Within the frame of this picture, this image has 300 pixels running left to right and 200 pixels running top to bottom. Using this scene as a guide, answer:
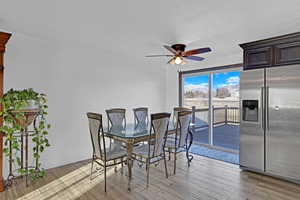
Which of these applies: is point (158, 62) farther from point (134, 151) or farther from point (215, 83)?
point (134, 151)

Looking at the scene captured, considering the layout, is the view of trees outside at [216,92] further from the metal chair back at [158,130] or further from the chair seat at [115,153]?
the chair seat at [115,153]

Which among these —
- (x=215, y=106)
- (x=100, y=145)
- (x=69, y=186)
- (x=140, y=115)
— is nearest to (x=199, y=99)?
(x=215, y=106)

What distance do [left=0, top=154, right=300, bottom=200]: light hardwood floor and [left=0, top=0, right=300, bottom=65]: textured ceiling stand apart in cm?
245

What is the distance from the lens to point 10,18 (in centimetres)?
246

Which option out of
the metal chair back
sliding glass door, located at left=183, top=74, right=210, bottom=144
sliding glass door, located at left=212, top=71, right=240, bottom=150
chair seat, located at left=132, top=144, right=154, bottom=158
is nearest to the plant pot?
chair seat, located at left=132, top=144, right=154, bottom=158

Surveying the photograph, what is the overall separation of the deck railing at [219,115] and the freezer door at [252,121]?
4.08 ft

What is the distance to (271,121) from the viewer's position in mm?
3035

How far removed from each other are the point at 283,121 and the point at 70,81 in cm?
392

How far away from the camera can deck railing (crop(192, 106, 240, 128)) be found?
15.3 feet

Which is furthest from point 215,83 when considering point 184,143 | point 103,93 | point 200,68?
point 103,93

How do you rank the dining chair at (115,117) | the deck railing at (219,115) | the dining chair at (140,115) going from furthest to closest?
the deck railing at (219,115), the dining chair at (140,115), the dining chair at (115,117)

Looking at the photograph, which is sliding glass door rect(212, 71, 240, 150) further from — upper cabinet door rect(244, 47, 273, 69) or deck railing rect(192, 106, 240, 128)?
upper cabinet door rect(244, 47, 273, 69)

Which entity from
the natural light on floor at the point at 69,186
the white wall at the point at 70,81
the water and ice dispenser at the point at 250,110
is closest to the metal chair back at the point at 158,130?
the natural light on floor at the point at 69,186

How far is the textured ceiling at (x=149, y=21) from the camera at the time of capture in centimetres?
208
